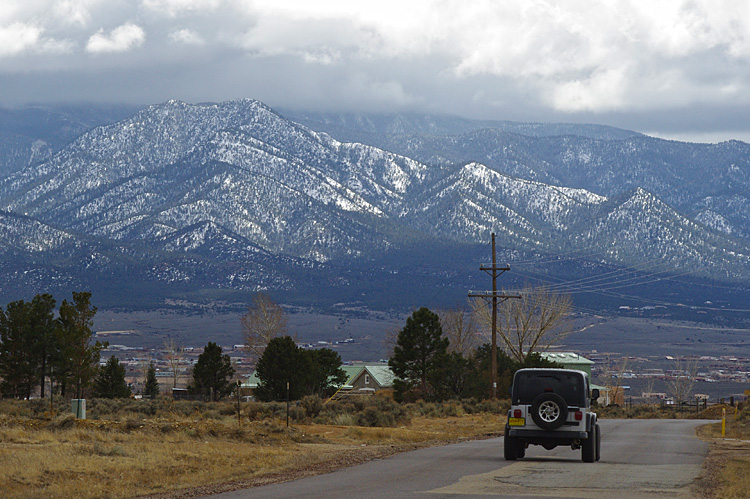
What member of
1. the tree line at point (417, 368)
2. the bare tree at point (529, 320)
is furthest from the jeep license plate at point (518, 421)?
the bare tree at point (529, 320)

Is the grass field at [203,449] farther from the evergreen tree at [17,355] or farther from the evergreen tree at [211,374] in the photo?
the evergreen tree at [211,374]

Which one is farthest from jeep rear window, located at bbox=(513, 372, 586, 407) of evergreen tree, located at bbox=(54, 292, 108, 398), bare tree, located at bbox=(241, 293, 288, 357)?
bare tree, located at bbox=(241, 293, 288, 357)

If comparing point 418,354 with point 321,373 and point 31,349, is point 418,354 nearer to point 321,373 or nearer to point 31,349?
point 321,373

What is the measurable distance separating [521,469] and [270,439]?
866cm

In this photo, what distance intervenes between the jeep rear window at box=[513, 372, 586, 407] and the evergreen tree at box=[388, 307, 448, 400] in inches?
1912

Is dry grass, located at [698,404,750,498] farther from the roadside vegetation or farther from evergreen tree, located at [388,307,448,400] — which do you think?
evergreen tree, located at [388,307,448,400]

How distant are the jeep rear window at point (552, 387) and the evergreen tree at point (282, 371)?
147 feet

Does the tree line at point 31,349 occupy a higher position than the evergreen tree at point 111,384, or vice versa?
the tree line at point 31,349

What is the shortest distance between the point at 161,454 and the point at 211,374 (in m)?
57.3

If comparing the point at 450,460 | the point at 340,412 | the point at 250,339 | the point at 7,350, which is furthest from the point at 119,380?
the point at 450,460

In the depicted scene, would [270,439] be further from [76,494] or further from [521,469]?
[76,494]

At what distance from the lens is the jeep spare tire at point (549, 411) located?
26219mm

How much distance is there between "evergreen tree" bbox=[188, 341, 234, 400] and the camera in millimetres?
81750

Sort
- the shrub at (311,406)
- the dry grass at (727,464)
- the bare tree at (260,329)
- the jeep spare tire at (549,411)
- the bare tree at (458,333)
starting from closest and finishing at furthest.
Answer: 1. the dry grass at (727,464)
2. the jeep spare tire at (549,411)
3. the shrub at (311,406)
4. the bare tree at (260,329)
5. the bare tree at (458,333)
